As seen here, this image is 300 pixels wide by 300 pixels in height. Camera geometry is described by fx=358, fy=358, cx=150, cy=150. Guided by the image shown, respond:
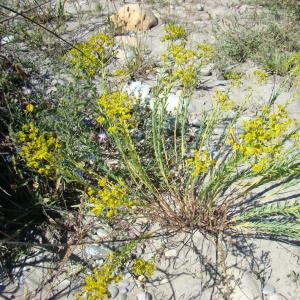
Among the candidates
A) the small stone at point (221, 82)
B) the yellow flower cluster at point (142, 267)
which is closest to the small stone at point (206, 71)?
the small stone at point (221, 82)

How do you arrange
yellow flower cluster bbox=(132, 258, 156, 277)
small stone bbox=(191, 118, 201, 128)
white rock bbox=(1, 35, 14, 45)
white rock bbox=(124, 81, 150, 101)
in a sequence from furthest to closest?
white rock bbox=(1, 35, 14, 45) < white rock bbox=(124, 81, 150, 101) < small stone bbox=(191, 118, 201, 128) < yellow flower cluster bbox=(132, 258, 156, 277)

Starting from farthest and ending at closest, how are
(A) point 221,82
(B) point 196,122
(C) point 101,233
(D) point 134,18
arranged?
(D) point 134,18, (A) point 221,82, (B) point 196,122, (C) point 101,233

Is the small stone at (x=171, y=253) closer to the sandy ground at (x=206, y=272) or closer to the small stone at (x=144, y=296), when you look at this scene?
the sandy ground at (x=206, y=272)

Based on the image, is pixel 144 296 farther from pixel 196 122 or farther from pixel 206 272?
pixel 196 122

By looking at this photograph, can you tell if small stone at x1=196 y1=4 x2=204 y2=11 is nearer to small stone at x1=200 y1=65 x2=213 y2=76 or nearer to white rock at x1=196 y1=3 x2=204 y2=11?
white rock at x1=196 y1=3 x2=204 y2=11

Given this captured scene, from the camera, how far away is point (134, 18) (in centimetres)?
453

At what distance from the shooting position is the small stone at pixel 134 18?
14.8 ft

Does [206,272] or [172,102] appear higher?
[172,102]

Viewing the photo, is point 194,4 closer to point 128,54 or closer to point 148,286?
point 128,54

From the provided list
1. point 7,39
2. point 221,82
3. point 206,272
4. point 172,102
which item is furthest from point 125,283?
point 7,39

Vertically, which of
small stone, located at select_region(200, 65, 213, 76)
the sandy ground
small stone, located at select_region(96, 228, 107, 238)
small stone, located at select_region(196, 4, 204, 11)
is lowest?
the sandy ground

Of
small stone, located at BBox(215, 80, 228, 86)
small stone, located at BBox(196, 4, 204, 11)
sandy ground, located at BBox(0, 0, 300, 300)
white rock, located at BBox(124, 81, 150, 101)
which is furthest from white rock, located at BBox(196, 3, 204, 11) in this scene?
sandy ground, located at BBox(0, 0, 300, 300)

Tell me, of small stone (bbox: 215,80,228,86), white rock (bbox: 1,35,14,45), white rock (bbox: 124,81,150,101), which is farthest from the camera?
white rock (bbox: 1,35,14,45)

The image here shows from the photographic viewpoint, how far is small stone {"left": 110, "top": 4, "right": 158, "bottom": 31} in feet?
14.8
